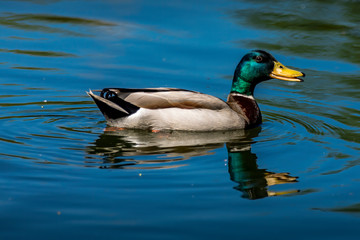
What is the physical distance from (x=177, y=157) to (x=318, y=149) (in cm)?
171

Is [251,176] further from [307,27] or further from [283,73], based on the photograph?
[307,27]

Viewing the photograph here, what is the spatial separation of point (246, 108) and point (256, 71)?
1.81 feet

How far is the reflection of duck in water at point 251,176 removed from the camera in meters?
6.75

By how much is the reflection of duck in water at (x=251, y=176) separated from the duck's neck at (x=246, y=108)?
1313mm

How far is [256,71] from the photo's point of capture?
9.85m

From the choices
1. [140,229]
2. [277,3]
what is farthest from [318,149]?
[277,3]

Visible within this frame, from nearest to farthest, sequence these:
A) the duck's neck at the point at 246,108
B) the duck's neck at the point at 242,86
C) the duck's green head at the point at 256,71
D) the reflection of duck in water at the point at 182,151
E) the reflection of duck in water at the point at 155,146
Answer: the reflection of duck in water at the point at 182,151 → the reflection of duck in water at the point at 155,146 → the duck's neck at the point at 246,108 → the duck's green head at the point at 256,71 → the duck's neck at the point at 242,86

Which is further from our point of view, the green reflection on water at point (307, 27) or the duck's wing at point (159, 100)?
the green reflection on water at point (307, 27)

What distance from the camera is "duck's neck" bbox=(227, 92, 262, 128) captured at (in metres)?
9.57

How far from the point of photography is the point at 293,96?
10992 mm

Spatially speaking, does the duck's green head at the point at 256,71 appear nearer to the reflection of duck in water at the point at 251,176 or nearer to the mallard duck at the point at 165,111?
the mallard duck at the point at 165,111

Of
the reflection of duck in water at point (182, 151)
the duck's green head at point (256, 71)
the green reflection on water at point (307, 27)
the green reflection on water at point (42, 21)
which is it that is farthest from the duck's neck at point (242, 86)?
the green reflection on water at point (42, 21)

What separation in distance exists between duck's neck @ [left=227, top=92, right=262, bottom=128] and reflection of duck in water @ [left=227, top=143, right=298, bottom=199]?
1.31m

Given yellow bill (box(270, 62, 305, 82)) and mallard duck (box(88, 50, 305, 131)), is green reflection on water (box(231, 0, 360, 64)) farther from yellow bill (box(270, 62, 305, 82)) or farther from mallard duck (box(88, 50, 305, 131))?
mallard duck (box(88, 50, 305, 131))
